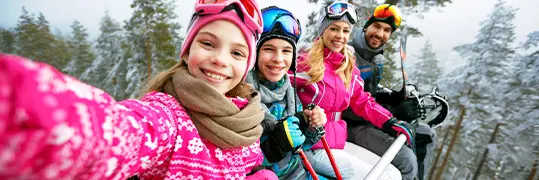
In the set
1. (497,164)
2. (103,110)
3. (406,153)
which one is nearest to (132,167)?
(103,110)

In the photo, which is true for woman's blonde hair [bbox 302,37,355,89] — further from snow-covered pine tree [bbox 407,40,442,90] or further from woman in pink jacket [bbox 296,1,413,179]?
snow-covered pine tree [bbox 407,40,442,90]

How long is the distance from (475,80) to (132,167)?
21.0 metres

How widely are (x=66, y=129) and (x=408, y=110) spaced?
4476 mm

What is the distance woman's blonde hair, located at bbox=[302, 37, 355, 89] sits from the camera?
323cm

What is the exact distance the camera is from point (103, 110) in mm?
707

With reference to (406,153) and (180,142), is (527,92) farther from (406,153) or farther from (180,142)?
(180,142)

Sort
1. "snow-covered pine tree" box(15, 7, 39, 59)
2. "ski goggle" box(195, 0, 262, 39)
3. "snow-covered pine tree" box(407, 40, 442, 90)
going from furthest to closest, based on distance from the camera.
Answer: "snow-covered pine tree" box(407, 40, 442, 90) < "snow-covered pine tree" box(15, 7, 39, 59) < "ski goggle" box(195, 0, 262, 39)

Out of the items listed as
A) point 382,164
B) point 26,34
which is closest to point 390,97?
point 382,164

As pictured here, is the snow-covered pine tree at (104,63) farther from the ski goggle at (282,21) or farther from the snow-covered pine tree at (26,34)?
the ski goggle at (282,21)

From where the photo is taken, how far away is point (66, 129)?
57 centimetres

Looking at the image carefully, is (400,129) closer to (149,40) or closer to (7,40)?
(149,40)

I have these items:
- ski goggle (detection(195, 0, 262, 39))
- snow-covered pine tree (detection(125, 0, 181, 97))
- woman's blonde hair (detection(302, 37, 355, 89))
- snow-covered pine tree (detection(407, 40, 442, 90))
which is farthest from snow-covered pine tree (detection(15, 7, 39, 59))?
snow-covered pine tree (detection(407, 40, 442, 90))

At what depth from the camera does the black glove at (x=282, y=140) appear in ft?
7.61

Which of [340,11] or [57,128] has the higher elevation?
[340,11]
